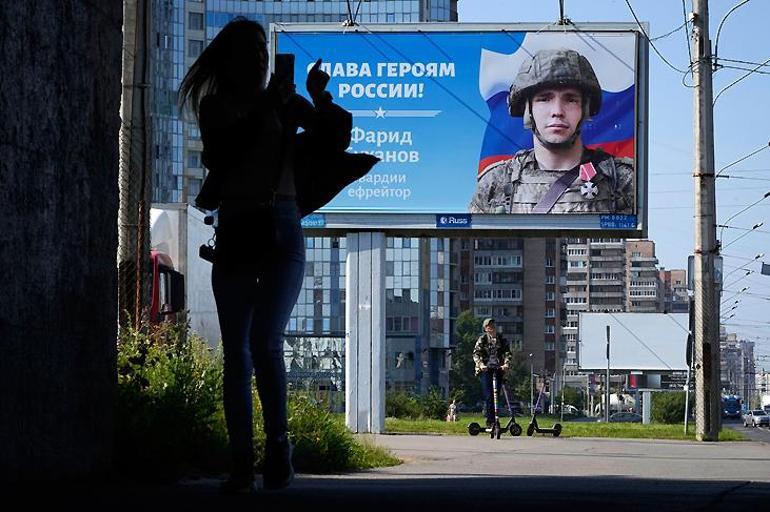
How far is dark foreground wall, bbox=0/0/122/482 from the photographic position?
5.62m

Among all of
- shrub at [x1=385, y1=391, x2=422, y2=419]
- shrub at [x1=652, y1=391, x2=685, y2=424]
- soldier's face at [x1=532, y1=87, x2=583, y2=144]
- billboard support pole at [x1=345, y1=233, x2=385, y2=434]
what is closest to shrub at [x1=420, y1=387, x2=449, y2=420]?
shrub at [x1=385, y1=391, x2=422, y2=419]

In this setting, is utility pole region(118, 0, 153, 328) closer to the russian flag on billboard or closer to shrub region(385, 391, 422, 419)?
the russian flag on billboard

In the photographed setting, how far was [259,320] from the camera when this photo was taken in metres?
6.11

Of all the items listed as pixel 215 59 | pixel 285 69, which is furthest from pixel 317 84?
pixel 215 59

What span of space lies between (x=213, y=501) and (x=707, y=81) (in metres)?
22.0

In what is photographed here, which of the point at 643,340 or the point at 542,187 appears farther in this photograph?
the point at 643,340

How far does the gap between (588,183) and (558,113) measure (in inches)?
47.6

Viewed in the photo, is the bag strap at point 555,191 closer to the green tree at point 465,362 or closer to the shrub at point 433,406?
the shrub at point 433,406

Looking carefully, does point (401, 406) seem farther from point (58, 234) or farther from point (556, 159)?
point (58, 234)

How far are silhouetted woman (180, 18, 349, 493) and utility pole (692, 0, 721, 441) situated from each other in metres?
20.1

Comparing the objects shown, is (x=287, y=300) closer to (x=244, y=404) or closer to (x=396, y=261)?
(x=244, y=404)

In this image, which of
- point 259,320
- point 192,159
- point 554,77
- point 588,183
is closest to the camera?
point 259,320

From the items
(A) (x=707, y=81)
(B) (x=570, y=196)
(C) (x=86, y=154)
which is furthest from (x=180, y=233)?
(C) (x=86, y=154)

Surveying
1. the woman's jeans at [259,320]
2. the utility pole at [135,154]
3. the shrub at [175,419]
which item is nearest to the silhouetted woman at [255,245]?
the woman's jeans at [259,320]
